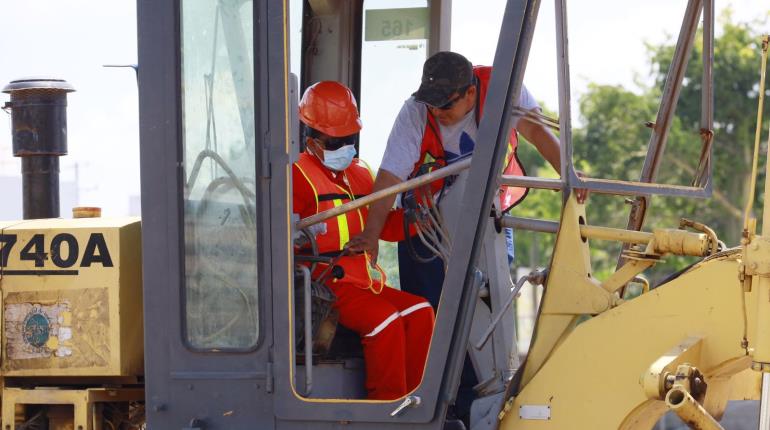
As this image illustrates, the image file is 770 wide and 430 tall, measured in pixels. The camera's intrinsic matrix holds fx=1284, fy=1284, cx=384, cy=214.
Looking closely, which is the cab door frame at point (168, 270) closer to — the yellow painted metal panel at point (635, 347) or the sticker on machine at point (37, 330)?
the sticker on machine at point (37, 330)

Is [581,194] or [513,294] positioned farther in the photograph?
[513,294]

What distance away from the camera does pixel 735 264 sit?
383cm

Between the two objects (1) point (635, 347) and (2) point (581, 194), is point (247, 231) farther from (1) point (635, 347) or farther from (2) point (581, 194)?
(1) point (635, 347)

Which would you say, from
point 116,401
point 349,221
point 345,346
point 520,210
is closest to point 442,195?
point 349,221

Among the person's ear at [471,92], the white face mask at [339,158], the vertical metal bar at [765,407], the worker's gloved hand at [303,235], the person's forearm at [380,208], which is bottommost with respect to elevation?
the vertical metal bar at [765,407]

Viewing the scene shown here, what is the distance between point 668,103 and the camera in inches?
186

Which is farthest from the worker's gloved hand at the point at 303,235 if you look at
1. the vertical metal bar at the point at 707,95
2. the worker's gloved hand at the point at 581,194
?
the vertical metal bar at the point at 707,95

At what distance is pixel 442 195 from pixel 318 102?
60 cm

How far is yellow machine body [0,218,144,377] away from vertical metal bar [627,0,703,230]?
1.84 meters

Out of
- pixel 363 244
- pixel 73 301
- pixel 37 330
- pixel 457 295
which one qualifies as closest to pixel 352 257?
pixel 363 244

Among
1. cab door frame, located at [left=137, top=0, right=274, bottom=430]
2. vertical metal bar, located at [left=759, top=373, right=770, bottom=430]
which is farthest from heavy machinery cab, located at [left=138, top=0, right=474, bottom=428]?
vertical metal bar, located at [left=759, top=373, right=770, bottom=430]

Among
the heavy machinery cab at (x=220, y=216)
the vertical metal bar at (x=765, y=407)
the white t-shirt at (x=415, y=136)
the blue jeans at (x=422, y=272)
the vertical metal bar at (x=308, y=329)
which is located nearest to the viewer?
the vertical metal bar at (x=765, y=407)

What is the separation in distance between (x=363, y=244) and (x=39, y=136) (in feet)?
4.87

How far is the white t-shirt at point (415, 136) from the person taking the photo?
15.2 feet
